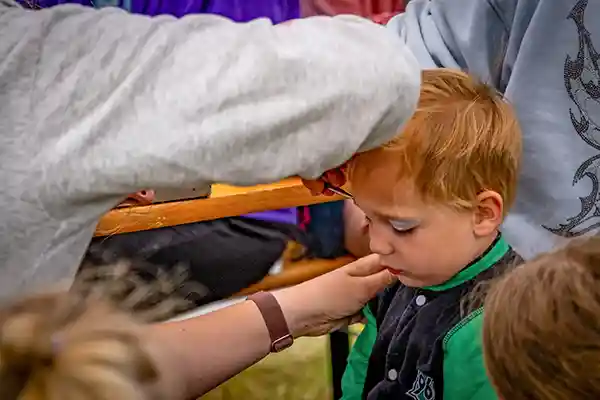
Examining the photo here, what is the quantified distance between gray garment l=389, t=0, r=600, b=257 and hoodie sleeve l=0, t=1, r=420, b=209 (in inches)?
16.3

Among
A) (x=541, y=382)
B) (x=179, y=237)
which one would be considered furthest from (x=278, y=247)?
(x=541, y=382)

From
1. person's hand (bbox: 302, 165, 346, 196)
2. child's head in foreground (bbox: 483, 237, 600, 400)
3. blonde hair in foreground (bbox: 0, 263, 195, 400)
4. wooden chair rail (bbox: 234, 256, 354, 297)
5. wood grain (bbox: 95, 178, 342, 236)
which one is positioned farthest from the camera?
wooden chair rail (bbox: 234, 256, 354, 297)

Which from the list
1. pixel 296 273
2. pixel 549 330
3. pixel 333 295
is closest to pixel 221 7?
pixel 296 273

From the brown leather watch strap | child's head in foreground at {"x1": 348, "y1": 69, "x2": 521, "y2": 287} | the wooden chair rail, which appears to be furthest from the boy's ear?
the wooden chair rail

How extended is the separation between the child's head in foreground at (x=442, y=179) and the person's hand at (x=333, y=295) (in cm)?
9

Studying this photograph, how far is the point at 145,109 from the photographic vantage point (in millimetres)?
413

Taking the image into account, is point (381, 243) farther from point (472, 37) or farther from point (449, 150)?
point (472, 37)

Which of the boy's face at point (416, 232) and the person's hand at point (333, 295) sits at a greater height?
the boy's face at point (416, 232)

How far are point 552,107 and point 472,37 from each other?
0.40 feet

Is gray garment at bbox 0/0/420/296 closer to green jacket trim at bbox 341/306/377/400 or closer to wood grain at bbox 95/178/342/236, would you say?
green jacket trim at bbox 341/306/377/400

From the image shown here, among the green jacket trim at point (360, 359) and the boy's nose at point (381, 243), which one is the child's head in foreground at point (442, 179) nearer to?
the boy's nose at point (381, 243)

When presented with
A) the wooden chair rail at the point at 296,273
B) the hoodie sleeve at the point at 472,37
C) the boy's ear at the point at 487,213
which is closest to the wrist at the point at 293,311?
the boy's ear at the point at 487,213

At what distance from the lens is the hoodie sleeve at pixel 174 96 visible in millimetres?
406

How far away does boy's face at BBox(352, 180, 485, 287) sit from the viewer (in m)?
0.70
